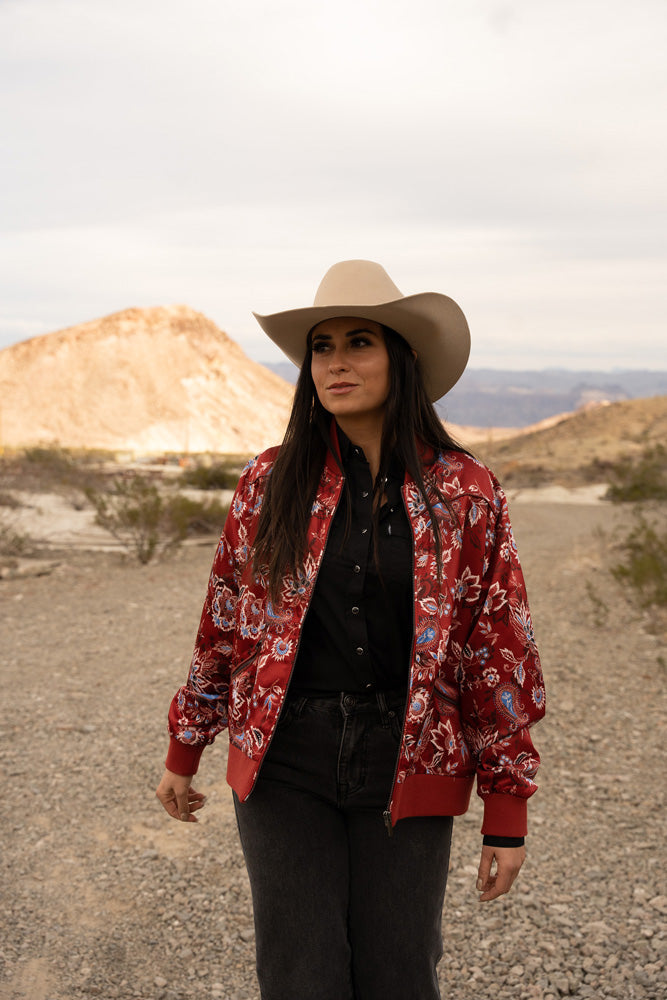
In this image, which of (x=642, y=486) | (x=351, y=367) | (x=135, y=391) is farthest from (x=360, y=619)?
(x=135, y=391)

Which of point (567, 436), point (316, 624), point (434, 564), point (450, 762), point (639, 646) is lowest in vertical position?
point (567, 436)

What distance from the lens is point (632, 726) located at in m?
5.09

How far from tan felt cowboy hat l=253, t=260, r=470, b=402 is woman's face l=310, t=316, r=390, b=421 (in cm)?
3

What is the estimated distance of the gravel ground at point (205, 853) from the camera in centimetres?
278

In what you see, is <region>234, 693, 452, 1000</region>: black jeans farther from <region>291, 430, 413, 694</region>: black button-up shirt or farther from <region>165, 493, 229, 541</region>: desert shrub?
<region>165, 493, 229, 541</region>: desert shrub

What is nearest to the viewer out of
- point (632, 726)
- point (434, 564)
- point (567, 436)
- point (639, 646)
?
point (434, 564)

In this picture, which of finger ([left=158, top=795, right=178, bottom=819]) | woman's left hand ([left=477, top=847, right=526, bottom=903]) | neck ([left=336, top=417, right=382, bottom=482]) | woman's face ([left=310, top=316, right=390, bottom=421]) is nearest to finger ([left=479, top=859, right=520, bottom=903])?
woman's left hand ([left=477, top=847, right=526, bottom=903])

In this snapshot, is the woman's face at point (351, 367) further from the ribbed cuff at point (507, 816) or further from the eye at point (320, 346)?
the ribbed cuff at point (507, 816)

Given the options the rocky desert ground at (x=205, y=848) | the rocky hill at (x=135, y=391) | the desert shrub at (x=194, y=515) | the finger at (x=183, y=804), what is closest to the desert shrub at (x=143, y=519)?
the desert shrub at (x=194, y=515)

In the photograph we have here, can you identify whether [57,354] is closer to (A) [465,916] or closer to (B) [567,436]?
(B) [567,436]

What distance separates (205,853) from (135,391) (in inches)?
2424

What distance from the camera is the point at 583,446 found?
37406 millimetres

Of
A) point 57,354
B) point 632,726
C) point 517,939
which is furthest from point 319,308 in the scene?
point 57,354

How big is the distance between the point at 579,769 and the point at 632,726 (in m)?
0.76
